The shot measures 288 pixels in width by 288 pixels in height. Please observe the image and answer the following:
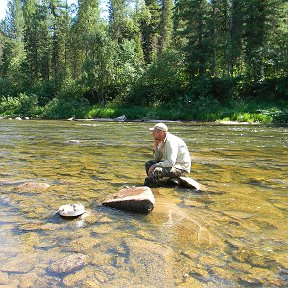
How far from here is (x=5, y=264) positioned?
3.78 metres

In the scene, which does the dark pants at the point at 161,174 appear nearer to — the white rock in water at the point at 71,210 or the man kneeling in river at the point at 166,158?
the man kneeling in river at the point at 166,158

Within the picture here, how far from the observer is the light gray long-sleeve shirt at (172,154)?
22.3ft

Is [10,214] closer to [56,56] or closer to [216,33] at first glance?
[216,33]

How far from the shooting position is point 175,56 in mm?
38344

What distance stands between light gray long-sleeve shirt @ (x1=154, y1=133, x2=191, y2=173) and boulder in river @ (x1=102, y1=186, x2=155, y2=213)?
1078 mm

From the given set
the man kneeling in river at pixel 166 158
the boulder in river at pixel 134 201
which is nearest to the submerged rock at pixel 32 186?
the boulder in river at pixel 134 201

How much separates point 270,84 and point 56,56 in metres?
32.2

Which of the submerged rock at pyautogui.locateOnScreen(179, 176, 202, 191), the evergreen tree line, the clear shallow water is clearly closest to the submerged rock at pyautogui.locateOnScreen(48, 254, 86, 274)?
the clear shallow water

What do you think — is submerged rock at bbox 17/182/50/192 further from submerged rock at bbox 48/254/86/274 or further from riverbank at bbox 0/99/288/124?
riverbank at bbox 0/99/288/124

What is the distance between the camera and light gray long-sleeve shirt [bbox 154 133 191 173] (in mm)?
6797

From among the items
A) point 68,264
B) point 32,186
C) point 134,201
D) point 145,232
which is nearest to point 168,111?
point 32,186

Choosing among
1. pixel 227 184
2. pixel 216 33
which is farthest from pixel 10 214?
pixel 216 33

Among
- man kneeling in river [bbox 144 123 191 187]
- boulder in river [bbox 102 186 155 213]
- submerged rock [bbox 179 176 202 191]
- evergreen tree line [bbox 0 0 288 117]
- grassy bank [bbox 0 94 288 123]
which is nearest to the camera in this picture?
boulder in river [bbox 102 186 155 213]

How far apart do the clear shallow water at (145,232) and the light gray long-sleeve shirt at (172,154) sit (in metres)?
0.52
